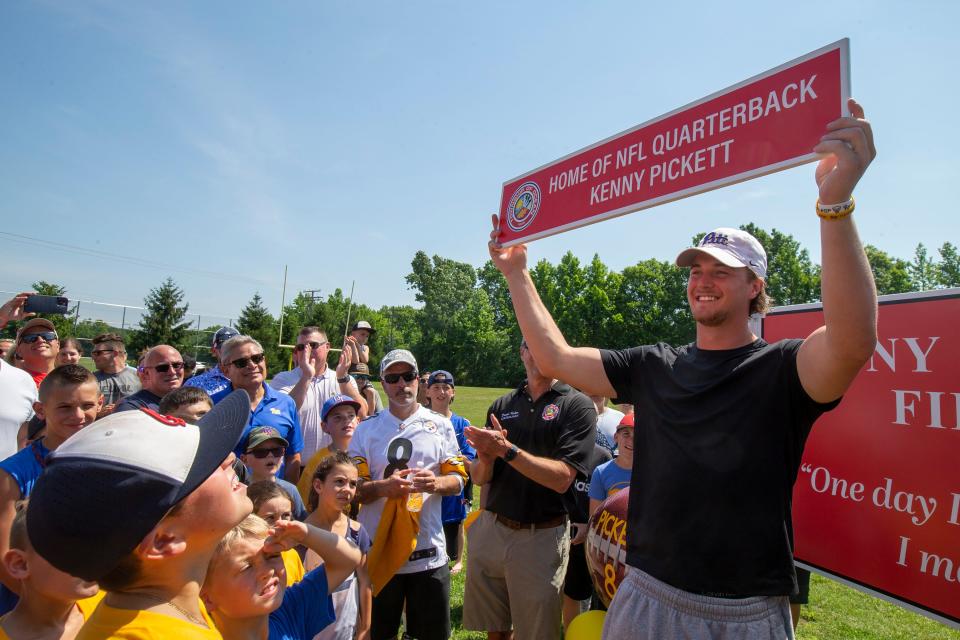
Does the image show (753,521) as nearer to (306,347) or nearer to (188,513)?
(188,513)

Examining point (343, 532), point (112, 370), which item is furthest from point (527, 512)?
point (112, 370)

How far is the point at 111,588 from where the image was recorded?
1369mm

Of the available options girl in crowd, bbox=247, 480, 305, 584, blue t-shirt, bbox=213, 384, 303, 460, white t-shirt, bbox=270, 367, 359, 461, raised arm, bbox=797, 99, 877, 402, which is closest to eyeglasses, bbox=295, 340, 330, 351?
white t-shirt, bbox=270, 367, 359, 461

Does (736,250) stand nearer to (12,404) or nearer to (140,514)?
(140,514)

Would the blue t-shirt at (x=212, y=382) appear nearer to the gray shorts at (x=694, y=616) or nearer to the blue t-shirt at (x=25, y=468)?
the blue t-shirt at (x=25, y=468)

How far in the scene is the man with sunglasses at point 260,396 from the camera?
14.3 ft

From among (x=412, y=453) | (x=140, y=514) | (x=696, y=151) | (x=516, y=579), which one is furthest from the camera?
(x=412, y=453)

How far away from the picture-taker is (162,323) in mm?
Answer: 40469

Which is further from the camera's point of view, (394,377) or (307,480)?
(394,377)

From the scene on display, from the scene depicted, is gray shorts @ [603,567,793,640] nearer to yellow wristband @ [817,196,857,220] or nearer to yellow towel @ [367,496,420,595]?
yellow wristband @ [817,196,857,220]

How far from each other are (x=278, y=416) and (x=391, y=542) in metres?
1.37

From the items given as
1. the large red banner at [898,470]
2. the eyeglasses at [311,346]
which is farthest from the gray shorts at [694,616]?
the eyeglasses at [311,346]

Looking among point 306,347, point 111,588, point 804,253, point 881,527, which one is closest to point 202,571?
point 111,588

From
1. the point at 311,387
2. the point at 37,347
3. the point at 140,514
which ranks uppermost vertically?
the point at 37,347
